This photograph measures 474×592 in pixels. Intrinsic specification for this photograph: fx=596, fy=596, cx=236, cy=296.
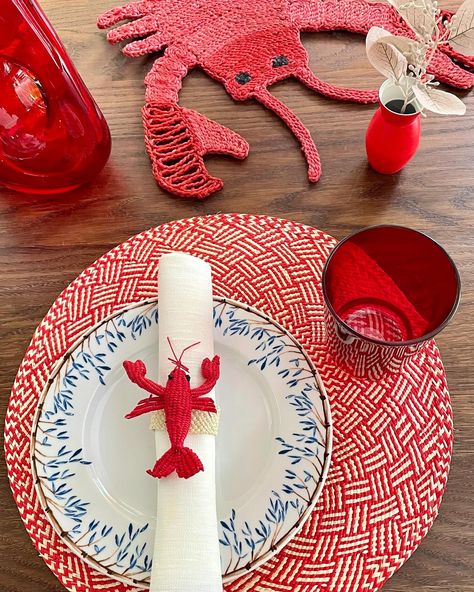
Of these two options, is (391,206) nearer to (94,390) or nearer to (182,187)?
(182,187)

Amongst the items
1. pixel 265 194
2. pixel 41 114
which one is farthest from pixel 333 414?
pixel 41 114

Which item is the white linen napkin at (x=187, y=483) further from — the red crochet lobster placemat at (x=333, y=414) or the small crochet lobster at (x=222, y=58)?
the small crochet lobster at (x=222, y=58)

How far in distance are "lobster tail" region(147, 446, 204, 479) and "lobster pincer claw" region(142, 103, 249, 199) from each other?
305 millimetres

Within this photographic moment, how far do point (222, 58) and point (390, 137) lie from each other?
0.82 ft

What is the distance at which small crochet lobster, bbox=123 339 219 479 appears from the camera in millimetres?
448

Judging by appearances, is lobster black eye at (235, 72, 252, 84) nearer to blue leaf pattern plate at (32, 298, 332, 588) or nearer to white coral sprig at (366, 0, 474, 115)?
white coral sprig at (366, 0, 474, 115)

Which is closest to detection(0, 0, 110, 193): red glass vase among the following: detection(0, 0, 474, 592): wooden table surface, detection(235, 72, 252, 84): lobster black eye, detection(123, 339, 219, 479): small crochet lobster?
detection(0, 0, 474, 592): wooden table surface

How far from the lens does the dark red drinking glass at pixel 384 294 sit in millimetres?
490

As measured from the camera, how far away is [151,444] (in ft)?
1.67

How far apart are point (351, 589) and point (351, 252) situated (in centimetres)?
27

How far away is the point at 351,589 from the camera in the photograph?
18.2 inches

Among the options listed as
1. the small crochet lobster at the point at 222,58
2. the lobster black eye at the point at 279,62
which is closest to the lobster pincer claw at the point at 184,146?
the small crochet lobster at the point at 222,58

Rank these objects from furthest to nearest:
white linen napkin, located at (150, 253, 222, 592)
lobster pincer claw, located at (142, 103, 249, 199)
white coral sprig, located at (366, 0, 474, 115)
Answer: lobster pincer claw, located at (142, 103, 249, 199) → white coral sprig, located at (366, 0, 474, 115) → white linen napkin, located at (150, 253, 222, 592)

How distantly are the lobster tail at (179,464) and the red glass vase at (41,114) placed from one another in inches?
14.0
